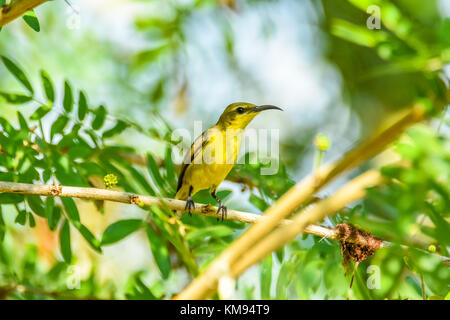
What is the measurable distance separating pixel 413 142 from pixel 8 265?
3315 millimetres

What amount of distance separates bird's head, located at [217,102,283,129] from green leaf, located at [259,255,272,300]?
2385mm

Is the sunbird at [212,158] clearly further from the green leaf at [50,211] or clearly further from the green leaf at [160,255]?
the green leaf at [50,211]

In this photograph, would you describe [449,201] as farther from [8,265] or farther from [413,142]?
[8,265]

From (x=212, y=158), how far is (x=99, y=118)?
4.34ft

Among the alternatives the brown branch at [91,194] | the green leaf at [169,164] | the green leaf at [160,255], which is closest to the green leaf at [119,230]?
the green leaf at [160,255]

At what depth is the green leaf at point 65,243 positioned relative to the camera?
3.52 m

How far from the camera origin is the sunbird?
4.76 m

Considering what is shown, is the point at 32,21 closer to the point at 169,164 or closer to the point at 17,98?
the point at 17,98

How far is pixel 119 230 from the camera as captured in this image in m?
3.20

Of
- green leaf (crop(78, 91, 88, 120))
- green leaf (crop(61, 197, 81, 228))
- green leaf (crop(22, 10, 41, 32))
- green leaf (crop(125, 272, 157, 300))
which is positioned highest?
green leaf (crop(22, 10, 41, 32))

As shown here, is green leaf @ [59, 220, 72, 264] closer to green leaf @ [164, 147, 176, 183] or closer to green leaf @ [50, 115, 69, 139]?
green leaf @ [50, 115, 69, 139]

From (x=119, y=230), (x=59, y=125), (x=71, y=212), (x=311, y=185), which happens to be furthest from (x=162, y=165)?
(x=311, y=185)

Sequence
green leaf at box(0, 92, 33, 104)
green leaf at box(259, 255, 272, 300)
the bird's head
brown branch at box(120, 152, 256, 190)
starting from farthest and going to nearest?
1. the bird's head
2. brown branch at box(120, 152, 256, 190)
3. green leaf at box(0, 92, 33, 104)
4. green leaf at box(259, 255, 272, 300)

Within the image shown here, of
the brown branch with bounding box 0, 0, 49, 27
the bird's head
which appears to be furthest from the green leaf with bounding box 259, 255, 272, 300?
the bird's head
